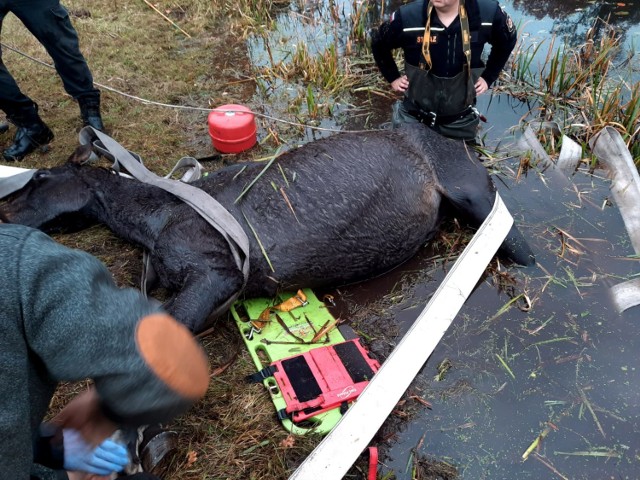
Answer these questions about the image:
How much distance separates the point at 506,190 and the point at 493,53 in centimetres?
113

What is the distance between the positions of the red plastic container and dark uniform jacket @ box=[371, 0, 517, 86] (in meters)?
1.31

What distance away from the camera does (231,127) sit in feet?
13.5

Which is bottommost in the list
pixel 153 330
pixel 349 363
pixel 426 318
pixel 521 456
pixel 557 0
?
pixel 521 456

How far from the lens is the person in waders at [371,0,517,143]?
3.69 m

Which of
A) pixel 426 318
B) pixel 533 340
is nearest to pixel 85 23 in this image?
pixel 426 318

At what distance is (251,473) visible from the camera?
7.60 feet

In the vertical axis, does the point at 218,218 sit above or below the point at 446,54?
below

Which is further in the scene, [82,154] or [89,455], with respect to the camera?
[82,154]

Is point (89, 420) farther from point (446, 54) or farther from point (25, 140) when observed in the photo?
point (25, 140)

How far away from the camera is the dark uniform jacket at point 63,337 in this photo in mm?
1060

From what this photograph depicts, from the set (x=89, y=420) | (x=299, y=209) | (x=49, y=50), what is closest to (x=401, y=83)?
(x=299, y=209)

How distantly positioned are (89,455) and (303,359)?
131 cm

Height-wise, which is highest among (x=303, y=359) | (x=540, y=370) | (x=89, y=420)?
(x=89, y=420)

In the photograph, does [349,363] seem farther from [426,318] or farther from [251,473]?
[251,473]
